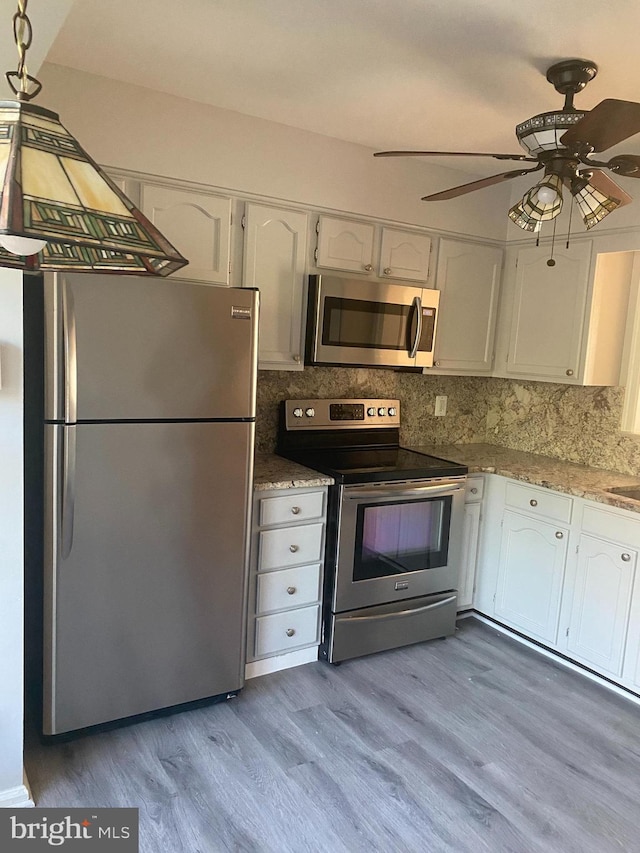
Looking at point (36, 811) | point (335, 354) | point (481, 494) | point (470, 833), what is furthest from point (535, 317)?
point (36, 811)

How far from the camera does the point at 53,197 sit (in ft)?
1.99

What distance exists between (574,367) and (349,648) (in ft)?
5.94

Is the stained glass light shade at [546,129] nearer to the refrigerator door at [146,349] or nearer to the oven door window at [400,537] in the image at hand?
the refrigerator door at [146,349]

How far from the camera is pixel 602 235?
309cm

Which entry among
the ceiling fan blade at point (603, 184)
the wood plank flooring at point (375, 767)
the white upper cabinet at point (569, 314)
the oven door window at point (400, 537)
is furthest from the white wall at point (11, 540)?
the white upper cabinet at point (569, 314)

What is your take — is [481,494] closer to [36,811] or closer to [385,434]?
[385,434]

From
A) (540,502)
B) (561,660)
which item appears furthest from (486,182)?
(561,660)

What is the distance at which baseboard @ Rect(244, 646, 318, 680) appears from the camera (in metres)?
2.73

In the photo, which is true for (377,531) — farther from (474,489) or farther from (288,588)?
(474,489)

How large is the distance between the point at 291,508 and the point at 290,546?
171mm

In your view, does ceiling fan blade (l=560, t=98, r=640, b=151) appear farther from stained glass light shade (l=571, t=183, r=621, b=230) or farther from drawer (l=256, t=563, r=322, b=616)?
drawer (l=256, t=563, r=322, b=616)

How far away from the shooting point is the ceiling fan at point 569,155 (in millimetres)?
1708

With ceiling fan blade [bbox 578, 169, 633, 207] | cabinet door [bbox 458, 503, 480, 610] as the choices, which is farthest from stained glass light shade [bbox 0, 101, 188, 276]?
cabinet door [bbox 458, 503, 480, 610]

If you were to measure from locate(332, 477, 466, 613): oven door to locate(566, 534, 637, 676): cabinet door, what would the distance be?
23.4 inches
